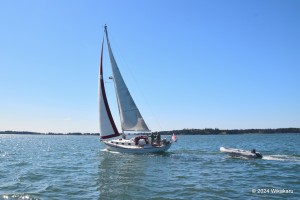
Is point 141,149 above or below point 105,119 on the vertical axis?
below

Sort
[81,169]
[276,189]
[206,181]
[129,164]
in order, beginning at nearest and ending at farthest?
[276,189]
[206,181]
[81,169]
[129,164]

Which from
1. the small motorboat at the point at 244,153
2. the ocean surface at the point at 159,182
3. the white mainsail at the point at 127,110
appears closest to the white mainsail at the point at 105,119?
the white mainsail at the point at 127,110

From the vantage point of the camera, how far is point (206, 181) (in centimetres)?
2084

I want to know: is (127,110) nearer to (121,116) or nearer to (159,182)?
(121,116)

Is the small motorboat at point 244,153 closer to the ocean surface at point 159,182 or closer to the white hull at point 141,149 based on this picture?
the ocean surface at point 159,182

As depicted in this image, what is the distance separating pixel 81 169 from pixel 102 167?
1744 millimetres

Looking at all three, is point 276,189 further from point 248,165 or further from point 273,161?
point 273,161

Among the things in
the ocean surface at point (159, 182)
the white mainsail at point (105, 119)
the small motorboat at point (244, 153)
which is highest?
the white mainsail at point (105, 119)

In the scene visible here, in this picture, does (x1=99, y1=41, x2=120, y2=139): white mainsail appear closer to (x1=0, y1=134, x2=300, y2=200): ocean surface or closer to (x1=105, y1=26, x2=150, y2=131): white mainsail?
(x1=105, y1=26, x2=150, y2=131): white mainsail

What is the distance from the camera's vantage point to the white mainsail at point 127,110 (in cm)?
4081

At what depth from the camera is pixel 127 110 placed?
41031 millimetres

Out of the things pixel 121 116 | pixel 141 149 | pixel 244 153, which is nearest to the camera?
pixel 244 153

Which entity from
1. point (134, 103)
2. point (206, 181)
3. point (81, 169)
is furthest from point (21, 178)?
point (134, 103)

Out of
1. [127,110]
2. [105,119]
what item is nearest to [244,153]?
[127,110]
